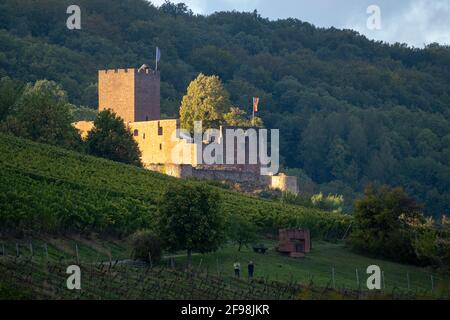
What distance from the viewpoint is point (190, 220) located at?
44719mm

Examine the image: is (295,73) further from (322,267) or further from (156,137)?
(322,267)

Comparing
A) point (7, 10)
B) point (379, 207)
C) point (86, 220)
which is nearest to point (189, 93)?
point (379, 207)

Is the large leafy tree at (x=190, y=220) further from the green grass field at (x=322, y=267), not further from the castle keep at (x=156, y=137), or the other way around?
the castle keep at (x=156, y=137)

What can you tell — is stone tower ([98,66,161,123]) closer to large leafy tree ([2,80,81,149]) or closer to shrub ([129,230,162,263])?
large leafy tree ([2,80,81,149])

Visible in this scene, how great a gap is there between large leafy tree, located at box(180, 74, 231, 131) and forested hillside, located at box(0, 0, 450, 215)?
30.6 ft

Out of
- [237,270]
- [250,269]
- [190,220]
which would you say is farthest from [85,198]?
[237,270]

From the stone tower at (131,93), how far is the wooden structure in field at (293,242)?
23418 mm

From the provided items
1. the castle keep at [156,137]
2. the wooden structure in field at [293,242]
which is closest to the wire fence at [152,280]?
the wooden structure in field at [293,242]

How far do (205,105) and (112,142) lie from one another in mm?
8553

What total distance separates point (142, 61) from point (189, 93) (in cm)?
4182

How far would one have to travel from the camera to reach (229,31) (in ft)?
457

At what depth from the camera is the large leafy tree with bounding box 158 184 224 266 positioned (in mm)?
44344

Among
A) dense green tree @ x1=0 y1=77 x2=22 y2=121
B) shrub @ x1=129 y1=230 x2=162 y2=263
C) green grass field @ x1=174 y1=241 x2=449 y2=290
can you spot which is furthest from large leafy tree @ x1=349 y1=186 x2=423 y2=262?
dense green tree @ x1=0 y1=77 x2=22 y2=121

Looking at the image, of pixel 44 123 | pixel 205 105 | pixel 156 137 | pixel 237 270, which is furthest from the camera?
pixel 205 105
